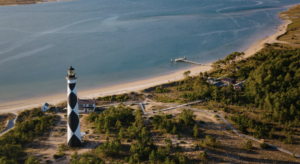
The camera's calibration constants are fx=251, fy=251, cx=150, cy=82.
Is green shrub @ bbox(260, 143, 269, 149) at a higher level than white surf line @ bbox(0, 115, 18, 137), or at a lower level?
lower

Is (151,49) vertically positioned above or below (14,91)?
above

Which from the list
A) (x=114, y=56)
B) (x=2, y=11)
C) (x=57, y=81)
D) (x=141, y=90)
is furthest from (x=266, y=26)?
(x=2, y=11)

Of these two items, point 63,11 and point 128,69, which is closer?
point 128,69

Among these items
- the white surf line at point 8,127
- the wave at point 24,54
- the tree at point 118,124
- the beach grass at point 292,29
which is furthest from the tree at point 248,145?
the wave at point 24,54

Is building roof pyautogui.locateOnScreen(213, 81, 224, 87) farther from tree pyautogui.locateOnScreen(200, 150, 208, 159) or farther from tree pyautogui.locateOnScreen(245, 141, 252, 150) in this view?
tree pyautogui.locateOnScreen(200, 150, 208, 159)

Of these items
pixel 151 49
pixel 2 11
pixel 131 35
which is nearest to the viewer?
pixel 151 49

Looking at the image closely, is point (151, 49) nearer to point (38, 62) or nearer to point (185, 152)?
point (38, 62)

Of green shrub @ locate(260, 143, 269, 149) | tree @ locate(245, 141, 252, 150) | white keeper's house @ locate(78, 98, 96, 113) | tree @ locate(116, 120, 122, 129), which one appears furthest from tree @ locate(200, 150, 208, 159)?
white keeper's house @ locate(78, 98, 96, 113)

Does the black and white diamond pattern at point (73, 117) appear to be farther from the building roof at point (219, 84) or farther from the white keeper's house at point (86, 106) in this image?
the building roof at point (219, 84)
